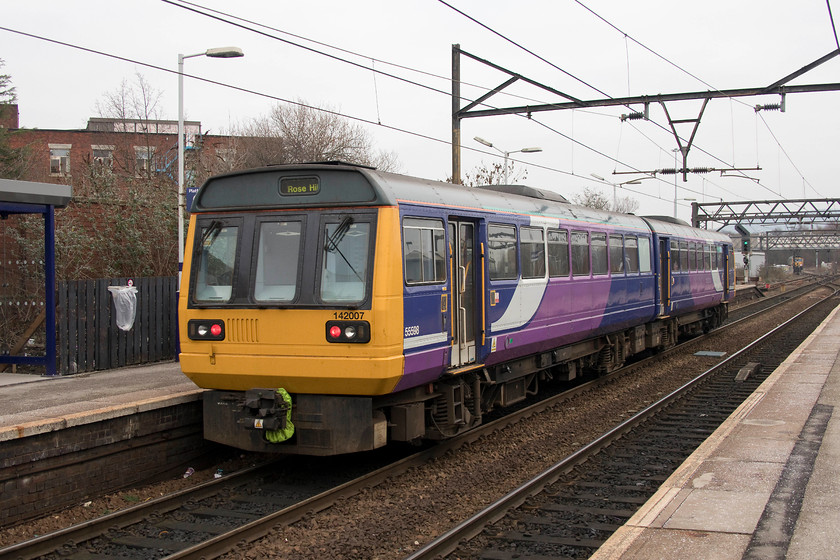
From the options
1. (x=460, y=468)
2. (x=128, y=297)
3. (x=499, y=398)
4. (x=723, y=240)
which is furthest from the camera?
(x=723, y=240)

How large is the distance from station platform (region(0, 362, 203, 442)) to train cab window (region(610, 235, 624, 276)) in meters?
7.69

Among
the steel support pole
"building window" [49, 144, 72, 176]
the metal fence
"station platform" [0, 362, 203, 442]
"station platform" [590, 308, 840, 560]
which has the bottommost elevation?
"station platform" [590, 308, 840, 560]

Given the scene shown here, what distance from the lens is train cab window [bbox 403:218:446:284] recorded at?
7.72m

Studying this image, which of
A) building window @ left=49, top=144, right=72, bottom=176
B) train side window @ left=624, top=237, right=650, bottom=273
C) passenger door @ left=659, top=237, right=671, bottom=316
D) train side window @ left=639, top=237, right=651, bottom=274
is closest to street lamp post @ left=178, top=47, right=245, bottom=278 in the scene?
train side window @ left=624, top=237, right=650, bottom=273

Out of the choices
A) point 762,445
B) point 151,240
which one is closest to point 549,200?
point 762,445

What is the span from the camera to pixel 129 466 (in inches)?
315

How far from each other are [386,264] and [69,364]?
6838 mm

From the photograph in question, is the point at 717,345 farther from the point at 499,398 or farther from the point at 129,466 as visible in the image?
the point at 129,466

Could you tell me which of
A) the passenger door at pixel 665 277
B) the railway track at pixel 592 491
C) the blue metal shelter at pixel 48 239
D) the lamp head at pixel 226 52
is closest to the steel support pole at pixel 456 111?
the lamp head at pixel 226 52

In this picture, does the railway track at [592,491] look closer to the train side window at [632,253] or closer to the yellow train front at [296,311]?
the yellow train front at [296,311]

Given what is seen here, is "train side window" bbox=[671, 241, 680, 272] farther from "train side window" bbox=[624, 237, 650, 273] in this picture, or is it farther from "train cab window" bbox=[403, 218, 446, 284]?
"train cab window" bbox=[403, 218, 446, 284]

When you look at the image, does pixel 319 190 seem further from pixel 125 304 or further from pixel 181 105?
pixel 181 105

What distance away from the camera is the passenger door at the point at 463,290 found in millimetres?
8711

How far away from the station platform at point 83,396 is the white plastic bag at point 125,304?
739 millimetres
